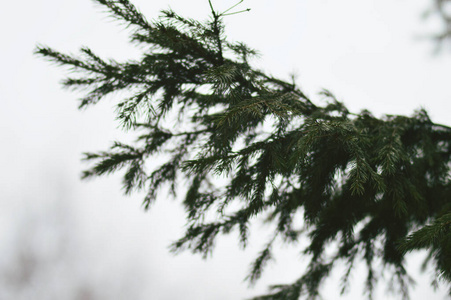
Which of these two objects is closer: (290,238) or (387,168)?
(387,168)

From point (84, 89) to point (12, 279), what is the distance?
3.87 meters

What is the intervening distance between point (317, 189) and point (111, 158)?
1023 millimetres

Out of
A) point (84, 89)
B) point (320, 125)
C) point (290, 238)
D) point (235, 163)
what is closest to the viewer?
point (320, 125)

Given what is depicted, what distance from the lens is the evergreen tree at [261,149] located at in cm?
100

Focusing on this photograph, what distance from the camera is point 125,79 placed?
1261 millimetres

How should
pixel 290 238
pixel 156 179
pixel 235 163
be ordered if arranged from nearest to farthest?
pixel 235 163 < pixel 156 179 < pixel 290 238

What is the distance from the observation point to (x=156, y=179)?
1628 mm

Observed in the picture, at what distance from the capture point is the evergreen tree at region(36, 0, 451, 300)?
39.4 inches

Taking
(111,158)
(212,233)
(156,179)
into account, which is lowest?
(212,233)

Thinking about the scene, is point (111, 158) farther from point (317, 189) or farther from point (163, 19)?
point (317, 189)

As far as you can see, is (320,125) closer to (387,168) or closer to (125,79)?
(387,168)

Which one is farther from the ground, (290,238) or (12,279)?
(12,279)

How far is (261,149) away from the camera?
1146 mm

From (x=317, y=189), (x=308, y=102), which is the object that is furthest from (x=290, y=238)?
(x=308, y=102)
